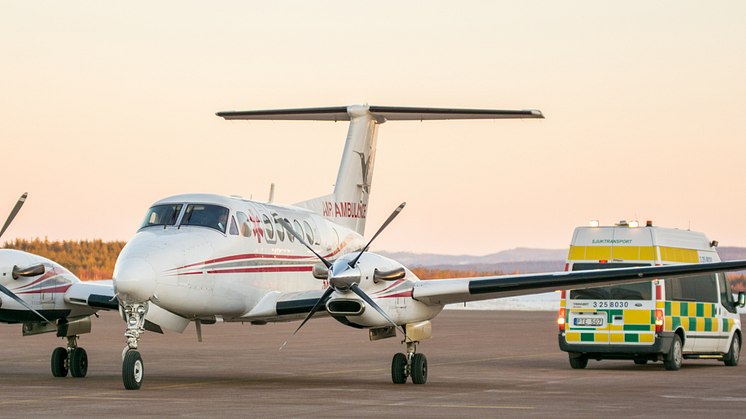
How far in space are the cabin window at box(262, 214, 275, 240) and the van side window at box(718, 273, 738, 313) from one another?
29.6 feet

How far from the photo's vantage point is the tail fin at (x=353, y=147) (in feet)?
65.4

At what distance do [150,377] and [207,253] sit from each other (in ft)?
10.6

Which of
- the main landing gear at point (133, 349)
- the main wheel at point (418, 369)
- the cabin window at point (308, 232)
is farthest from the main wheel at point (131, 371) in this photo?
the cabin window at point (308, 232)

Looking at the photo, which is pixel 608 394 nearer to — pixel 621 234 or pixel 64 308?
pixel 621 234

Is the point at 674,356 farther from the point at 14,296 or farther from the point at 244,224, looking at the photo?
the point at 14,296

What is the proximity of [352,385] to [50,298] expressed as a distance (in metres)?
5.37

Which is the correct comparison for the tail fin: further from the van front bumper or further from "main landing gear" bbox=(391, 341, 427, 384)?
"main landing gear" bbox=(391, 341, 427, 384)

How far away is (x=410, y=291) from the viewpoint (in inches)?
549

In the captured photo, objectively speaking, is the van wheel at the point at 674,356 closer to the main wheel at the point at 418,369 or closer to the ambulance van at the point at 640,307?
the ambulance van at the point at 640,307

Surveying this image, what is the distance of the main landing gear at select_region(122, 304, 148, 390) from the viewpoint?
12.0m

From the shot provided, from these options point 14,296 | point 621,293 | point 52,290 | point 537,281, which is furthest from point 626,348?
point 14,296

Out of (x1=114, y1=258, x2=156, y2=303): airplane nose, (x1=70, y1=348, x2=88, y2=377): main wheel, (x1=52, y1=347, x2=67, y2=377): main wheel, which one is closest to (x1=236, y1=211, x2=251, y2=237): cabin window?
(x1=114, y1=258, x2=156, y2=303): airplane nose

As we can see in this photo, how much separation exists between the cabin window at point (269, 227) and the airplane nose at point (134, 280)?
10.3ft

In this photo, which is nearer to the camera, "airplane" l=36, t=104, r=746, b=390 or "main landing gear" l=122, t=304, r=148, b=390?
"main landing gear" l=122, t=304, r=148, b=390
